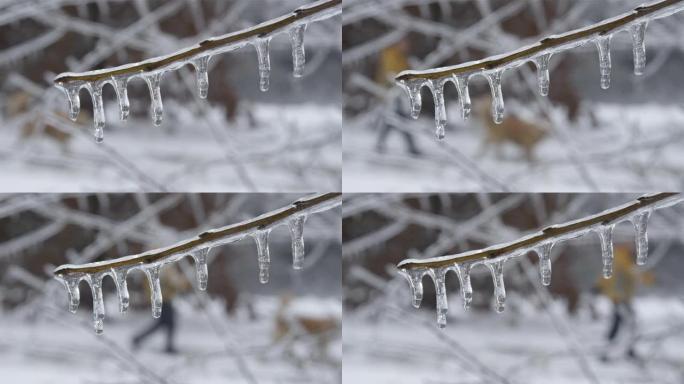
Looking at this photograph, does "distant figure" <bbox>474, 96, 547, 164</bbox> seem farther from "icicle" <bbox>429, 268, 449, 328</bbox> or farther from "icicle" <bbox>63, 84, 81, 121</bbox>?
"icicle" <bbox>63, 84, 81, 121</bbox>

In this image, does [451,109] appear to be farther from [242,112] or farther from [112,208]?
[112,208]

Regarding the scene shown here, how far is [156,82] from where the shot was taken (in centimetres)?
217

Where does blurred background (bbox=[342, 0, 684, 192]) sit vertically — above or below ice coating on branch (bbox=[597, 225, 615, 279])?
above

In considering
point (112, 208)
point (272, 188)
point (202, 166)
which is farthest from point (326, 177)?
point (112, 208)

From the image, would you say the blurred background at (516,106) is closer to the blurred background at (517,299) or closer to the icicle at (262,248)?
the blurred background at (517,299)

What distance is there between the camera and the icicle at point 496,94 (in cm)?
212

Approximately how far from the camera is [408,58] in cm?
225

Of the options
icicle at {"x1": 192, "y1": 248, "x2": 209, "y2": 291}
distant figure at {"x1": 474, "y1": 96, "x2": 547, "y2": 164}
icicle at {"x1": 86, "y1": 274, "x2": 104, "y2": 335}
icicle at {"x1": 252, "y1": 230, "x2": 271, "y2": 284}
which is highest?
distant figure at {"x1": 474, "y1": 96, "x2": 547, "y2": 164}

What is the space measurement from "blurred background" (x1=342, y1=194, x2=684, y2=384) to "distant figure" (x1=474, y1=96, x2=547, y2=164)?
4.3 inches

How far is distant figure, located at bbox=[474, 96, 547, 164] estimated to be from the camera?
87.7 inches

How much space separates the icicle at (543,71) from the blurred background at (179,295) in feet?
1.76

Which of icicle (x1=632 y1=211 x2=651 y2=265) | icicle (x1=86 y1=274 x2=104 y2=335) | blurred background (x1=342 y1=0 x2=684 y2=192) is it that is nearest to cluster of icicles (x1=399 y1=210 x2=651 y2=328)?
icicle (x1=632 y1=211 x2=651 y2=265)

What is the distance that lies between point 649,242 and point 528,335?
0.35 metres

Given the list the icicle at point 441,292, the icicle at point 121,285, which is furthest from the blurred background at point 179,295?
the icicle at point 441,292
